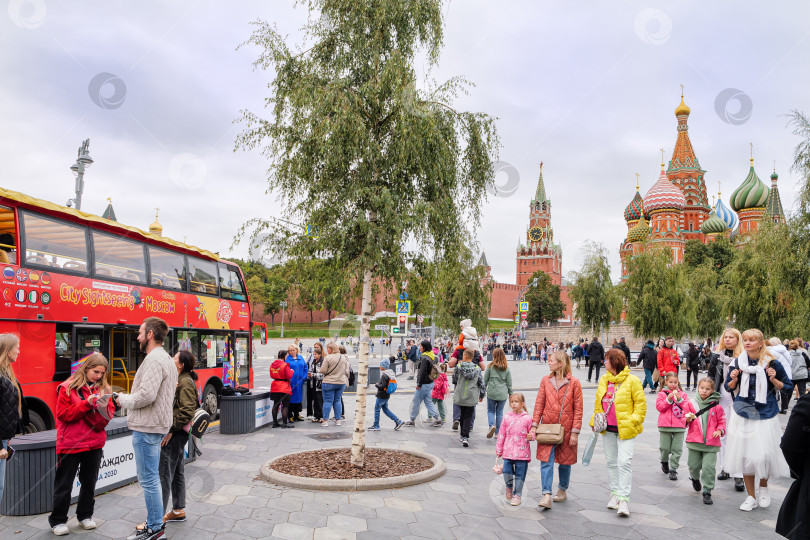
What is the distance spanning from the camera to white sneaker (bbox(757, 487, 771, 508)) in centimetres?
662

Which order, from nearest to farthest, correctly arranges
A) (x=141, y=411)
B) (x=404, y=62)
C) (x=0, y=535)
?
1. (x=141, y=411)
2. (x=0, y=535)
3. (x=404, y=62)

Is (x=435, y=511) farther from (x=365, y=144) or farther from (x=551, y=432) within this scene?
(x=365, y=144)

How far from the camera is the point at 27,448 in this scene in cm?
599

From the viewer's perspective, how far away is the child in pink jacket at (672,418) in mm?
7871

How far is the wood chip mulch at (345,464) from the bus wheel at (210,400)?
5.15 m

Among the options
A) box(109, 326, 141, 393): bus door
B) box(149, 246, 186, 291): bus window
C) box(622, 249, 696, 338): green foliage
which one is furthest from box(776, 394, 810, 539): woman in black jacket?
box(622, 249, 696, 338): green foliage

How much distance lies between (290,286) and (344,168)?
2005mm

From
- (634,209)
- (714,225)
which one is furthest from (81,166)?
(634,209)

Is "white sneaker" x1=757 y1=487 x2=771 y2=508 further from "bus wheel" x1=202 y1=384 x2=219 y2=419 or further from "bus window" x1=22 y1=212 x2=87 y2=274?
"bus wheel" x1=202 y1=384 x2=219 y2=419

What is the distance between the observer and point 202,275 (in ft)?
43.5

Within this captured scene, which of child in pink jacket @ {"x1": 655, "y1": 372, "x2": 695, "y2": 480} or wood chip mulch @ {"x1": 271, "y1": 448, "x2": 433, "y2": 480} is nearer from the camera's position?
wood chip mulch @ {"x1": 271, "y1": 448, "x2": 433, "y2": 480}

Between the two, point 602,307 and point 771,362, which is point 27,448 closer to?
point 771,362

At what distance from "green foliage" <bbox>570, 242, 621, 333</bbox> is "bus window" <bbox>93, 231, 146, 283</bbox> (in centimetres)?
3594

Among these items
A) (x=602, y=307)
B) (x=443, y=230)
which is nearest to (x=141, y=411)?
(x=443, y=230)
